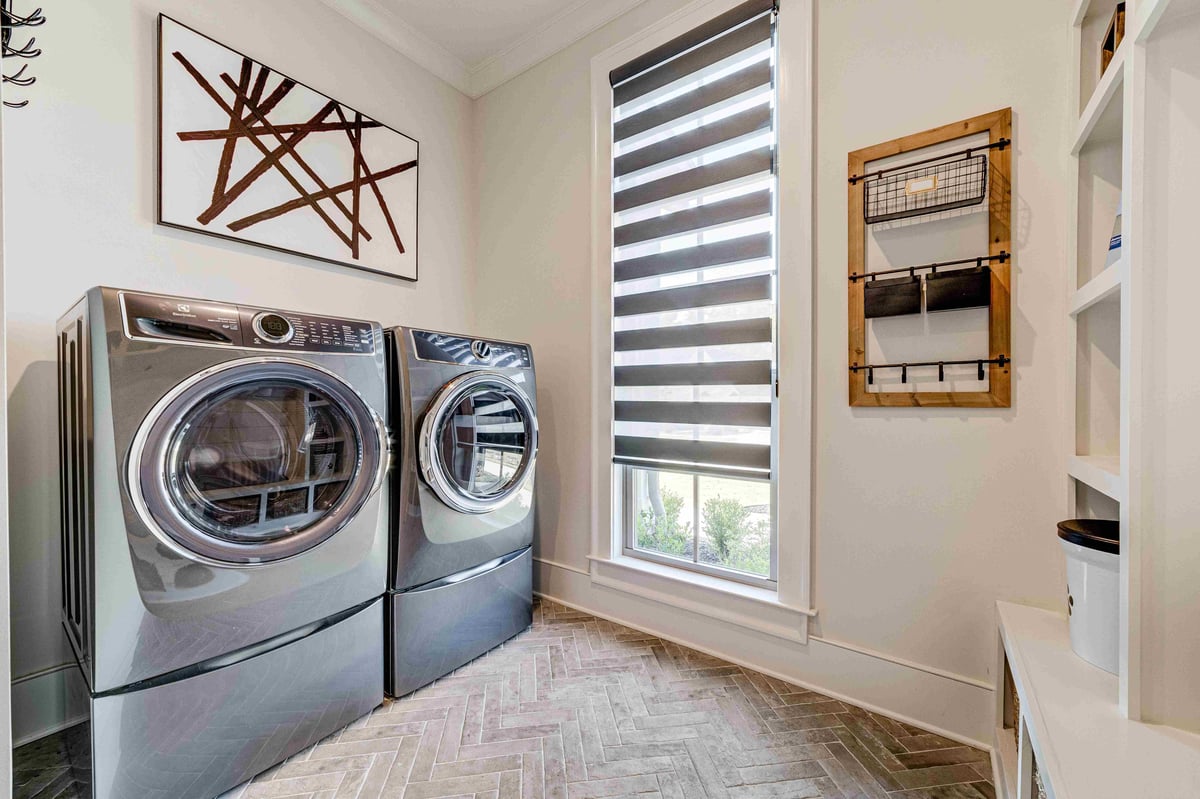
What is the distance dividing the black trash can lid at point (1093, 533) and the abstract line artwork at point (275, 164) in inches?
108

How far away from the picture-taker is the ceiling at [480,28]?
2449 millimetres

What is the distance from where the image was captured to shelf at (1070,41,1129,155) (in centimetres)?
114

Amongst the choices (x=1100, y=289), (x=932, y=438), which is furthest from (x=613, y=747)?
(x=1100, y=289)

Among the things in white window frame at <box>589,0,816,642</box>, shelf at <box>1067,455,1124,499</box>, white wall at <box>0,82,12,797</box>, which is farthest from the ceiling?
shelf at <box>1067,455,1124,499</box>

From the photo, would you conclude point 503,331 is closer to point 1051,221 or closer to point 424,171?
point 424,171

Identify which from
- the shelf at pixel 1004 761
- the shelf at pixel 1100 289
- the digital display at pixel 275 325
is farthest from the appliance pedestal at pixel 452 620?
the shelf at pixel 1100 289

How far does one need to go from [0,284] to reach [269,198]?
62.7 inches

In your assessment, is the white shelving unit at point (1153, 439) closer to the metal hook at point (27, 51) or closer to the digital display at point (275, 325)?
the digital display at point (275, 325)

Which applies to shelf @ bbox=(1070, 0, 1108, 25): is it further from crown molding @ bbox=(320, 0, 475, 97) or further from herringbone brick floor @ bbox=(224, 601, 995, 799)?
crown molding @ bbox=(320, 0, 475, 97)

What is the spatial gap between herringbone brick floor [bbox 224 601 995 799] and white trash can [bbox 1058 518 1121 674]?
20.8 inches

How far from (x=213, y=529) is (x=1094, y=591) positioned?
2.14 meters

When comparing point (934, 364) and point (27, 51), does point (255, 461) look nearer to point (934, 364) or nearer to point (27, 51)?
point (27, 51)

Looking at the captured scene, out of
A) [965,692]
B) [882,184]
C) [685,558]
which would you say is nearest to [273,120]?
[882,184]

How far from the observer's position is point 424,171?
2.77 metres
